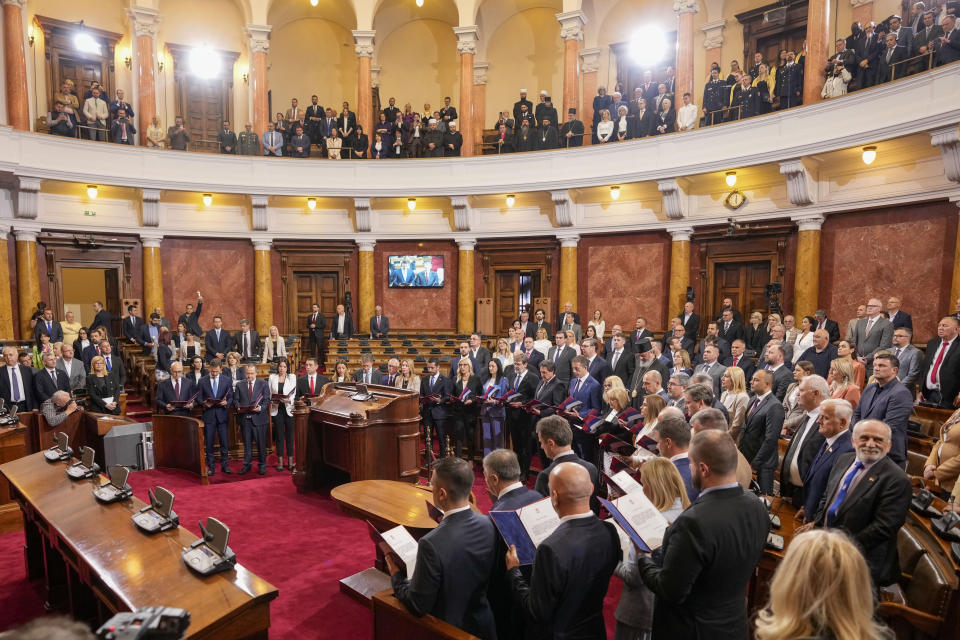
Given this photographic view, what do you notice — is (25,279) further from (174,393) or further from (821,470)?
(821,470)

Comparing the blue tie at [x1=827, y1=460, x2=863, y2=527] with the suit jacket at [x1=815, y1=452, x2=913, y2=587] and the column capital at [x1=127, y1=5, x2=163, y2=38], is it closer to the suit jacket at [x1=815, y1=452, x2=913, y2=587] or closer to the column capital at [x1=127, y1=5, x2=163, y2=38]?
the suit jacket at [x1=815, y1=452, x2=913, y2=587]

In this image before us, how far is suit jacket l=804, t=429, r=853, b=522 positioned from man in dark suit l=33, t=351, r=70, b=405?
308 inches

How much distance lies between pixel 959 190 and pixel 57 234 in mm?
16235

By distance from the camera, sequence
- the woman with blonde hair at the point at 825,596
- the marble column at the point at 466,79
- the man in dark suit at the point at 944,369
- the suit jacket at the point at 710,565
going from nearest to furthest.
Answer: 1. the woman with blonde hair at the point at 825,596
2. the suit jacket at the point at 710,565
3. the man in dark suit at the point at 944,369
4. the marble column at the point at 466,79

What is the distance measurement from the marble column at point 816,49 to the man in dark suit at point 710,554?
33.3 ft

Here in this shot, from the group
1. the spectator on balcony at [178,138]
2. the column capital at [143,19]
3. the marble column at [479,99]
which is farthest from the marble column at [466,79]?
the column capital at [143,19]

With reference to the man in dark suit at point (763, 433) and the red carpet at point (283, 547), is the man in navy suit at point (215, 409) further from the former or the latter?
the man in dark suit at point (763, 433)

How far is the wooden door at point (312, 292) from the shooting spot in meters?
14.7

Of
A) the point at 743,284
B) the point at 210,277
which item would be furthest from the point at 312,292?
the point at 743,284

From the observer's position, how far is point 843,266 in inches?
398

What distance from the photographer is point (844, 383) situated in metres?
4.80

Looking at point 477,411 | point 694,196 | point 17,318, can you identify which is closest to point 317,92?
point 17,318

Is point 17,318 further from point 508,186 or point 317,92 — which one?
point 508,186

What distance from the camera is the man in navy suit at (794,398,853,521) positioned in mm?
3459
